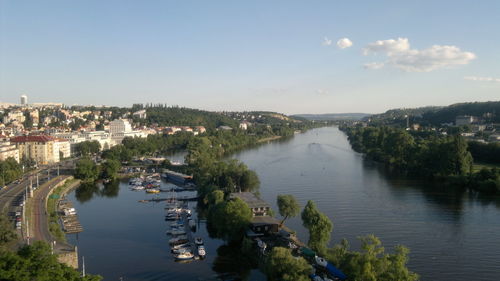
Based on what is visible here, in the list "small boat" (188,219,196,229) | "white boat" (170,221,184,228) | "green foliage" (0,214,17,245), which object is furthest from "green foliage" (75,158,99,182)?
"green foliage" (0,214,17,245)

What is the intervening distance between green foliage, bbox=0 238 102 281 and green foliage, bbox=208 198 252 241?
219 inches

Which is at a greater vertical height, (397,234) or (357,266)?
(357,266)

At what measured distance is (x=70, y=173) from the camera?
88.9 feet

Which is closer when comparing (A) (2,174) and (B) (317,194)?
(B) (317,194)

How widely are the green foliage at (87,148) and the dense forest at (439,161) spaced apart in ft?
82.0

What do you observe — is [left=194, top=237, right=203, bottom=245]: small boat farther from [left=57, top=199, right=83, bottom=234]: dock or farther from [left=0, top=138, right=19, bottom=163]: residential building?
[left=0, top=138, right=19, bottom=163]: residential building

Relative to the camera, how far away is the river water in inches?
455

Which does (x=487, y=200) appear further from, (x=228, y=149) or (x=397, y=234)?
(x=228, y=149)

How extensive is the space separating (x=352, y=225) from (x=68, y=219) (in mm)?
10869

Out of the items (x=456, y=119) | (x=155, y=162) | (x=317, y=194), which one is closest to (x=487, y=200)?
(x=317, y=194)

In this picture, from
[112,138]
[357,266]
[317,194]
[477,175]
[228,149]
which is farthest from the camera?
[112,138]

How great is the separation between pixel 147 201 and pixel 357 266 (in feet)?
45.3

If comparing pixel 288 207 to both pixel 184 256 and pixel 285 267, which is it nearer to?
pixel 184 256

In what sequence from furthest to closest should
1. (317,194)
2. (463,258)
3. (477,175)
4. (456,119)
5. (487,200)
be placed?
(456,119)
(477,175)
(317,194)
(487,200)
(463,258)
